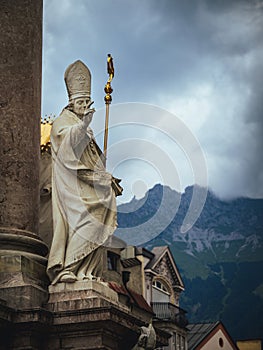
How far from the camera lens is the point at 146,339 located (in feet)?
47.3

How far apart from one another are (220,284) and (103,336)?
8494 cm

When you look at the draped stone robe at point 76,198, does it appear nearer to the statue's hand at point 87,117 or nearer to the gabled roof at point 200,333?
the statue's hand at point 87,117

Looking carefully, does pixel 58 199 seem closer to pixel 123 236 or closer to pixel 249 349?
pixel 123 236

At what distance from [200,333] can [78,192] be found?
39797mm

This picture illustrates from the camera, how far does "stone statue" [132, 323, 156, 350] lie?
1433 centimetres

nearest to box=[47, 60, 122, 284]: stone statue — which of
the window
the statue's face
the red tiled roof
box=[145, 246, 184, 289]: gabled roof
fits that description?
the statue's face

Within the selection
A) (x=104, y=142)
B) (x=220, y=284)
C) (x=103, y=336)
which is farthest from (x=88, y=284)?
(x=220, y=284)

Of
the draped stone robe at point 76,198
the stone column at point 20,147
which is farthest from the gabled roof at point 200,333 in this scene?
the draped stone robe at point 76,198

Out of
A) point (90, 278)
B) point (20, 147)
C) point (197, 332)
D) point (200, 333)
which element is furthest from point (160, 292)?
point (90, 278)

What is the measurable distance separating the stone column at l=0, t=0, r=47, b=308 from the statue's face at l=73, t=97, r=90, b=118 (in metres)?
0.76

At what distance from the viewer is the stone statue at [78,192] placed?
→ 47.3ft

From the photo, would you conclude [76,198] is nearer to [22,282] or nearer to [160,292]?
[22,282]

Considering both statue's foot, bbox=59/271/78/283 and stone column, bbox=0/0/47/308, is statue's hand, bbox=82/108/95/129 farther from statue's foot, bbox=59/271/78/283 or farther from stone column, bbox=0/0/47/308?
statue's foot, bbox=59/271/78/283

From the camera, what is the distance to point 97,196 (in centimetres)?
1504
